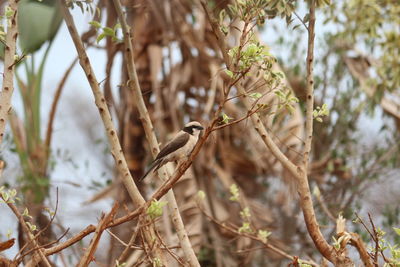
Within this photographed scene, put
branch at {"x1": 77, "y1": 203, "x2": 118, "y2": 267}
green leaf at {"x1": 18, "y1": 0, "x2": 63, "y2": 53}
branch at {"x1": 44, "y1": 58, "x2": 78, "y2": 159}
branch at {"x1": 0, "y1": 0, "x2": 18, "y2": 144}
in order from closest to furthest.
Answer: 1. branch at {"x1": 77, "y1": 203, "x2": 118, "y2": 267}
2. branch at {"x1": 0, "y1": 0, "x2": 18, "y2": 144}
3. green leaf at {"x1": 18, "y1": 0, "x2": 63, "y2": 53}
4. branch at {"x1": 44, "y1": 58, "x2": 78, "y2": 159}

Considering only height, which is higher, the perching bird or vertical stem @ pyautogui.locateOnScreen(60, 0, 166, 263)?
vertical stem @ pyautogui.locateOnScreen(60, 0, 166, 263)

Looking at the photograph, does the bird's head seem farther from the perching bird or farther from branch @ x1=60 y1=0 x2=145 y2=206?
branch @ x1=60 y1=0 x2=145 y2=206

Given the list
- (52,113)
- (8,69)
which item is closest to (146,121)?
(8,69)

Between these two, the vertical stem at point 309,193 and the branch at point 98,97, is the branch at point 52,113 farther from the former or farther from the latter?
the vertical stem at point 309,193

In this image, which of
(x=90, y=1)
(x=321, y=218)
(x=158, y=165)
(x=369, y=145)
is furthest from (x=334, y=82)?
(x=90, y=1)

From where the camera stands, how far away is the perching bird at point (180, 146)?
4.03 meters

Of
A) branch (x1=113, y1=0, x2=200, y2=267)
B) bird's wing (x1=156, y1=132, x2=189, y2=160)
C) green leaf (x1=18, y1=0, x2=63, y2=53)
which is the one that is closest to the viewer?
branch (x1=113, y1=0, x2=200, y2=267)

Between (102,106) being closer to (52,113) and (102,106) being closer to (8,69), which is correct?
(8,69)

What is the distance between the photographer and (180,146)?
4.43m

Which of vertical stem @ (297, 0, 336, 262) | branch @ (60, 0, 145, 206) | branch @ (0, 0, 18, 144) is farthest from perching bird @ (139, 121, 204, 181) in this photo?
branch @ (0, 0, 18, 144)

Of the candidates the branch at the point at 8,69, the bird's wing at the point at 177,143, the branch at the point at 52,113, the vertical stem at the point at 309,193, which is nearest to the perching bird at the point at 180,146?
the bird's wing at the point at 177,143

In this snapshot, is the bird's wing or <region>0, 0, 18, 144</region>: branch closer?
<region>0, 0, 18, 144</region>: branch

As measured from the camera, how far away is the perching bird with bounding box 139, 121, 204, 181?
4.03 meters

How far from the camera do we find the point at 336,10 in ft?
22.0
